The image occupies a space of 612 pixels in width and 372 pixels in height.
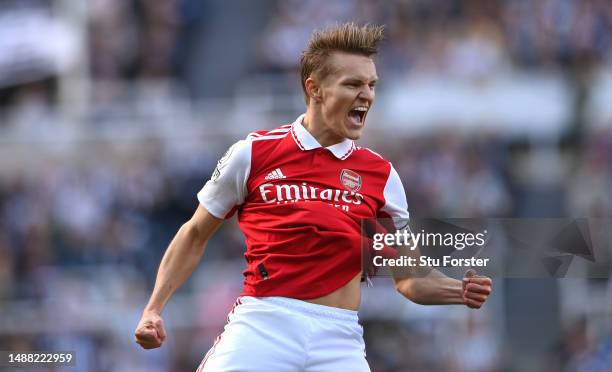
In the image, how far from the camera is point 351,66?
19.8 ft

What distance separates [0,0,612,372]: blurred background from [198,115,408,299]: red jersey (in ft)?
21.4

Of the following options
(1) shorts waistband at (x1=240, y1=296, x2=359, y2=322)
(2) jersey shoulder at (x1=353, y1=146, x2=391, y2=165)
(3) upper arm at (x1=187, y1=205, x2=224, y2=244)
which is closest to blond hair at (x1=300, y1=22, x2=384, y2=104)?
(2) jersey shoulder at (x1=353, y1=146, x2=391, y2=165)

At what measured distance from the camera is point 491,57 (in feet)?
52.7

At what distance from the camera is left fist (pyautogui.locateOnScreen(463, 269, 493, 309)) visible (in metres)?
5.75

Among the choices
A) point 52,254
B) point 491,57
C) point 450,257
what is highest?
point 491,57

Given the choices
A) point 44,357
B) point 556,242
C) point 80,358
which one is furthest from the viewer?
point 80,358

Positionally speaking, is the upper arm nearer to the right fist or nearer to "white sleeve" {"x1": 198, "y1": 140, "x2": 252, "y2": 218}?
"white sleeve" {"x1": 198, "y1": 140, "x2": 252, "y2": 218}

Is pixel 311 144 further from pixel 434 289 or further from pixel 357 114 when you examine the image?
pixel 434 289

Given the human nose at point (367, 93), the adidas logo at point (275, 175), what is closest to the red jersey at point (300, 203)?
the adidas logo at point (275, 175)

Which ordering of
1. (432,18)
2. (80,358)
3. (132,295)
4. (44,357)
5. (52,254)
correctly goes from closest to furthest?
(44,357)
(80,358)
(132,295)
(52,254)
(432,18)

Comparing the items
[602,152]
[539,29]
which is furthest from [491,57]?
[602,152]

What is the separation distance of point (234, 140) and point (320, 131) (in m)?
10.0

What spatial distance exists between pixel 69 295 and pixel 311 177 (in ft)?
29.3

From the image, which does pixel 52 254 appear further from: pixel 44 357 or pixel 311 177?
pixel 311 177
